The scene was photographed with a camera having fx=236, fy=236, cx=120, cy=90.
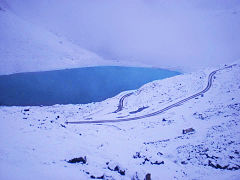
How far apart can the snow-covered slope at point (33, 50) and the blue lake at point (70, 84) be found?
2.44 meters

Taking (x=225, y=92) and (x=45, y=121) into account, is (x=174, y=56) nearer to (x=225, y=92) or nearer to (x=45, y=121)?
(x=225, y=92)

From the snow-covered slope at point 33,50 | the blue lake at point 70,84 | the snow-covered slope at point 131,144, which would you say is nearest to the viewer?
the snow-covered slope at point 131,144

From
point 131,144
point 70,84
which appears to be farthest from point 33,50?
point 131,144

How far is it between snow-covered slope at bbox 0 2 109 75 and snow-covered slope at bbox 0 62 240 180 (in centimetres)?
2107

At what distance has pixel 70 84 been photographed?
46.6m

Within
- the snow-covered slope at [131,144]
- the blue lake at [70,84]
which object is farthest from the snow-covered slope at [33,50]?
the snow-covered slope at [131,144]

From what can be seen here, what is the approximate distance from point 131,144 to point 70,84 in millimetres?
31237

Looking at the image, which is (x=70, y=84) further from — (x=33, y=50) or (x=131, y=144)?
(x=131, y=144)

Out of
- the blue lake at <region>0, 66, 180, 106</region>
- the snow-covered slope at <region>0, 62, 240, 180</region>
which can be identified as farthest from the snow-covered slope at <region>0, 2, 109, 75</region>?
the snow-covered slope at <region>0, 62, 240, 180</region>

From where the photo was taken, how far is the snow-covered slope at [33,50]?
4981 cm

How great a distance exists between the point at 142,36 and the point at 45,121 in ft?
215

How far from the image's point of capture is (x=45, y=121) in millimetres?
16422

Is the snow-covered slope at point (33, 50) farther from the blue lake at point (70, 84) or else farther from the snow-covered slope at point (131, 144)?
the snow-covered slope at point (131, 144)

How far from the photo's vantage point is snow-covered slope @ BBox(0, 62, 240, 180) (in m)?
10.9
